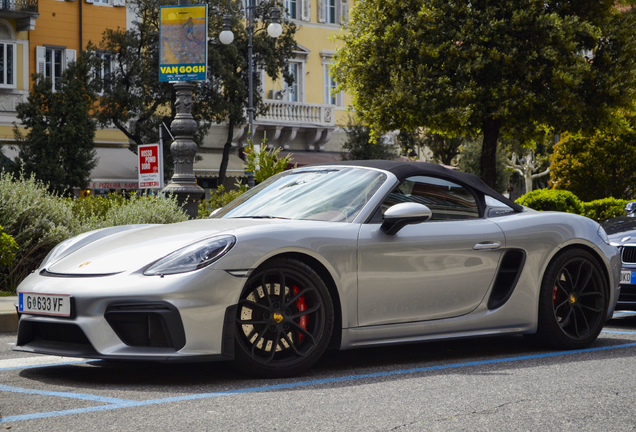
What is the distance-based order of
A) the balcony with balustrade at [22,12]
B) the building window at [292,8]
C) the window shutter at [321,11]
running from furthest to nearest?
the window shutter at [321,11] → the building window at [292,8] → the balcony with balustrade at [22,12]

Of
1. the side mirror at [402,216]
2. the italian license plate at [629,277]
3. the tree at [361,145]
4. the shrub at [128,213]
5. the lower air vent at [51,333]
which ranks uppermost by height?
the tree at [361,145]

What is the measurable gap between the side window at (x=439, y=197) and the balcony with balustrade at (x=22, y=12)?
2778cm

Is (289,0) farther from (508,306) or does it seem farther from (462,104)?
(508,306)

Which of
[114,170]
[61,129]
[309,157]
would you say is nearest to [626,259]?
[61,129]

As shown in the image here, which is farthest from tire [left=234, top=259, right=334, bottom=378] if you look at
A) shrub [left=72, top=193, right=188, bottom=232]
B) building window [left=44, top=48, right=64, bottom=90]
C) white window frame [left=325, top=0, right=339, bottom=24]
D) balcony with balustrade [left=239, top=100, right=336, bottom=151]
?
white window frame [left=325, top=0, right=339, bottom=24]

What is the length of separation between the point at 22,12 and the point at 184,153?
19137mm

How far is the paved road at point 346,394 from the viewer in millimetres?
3992

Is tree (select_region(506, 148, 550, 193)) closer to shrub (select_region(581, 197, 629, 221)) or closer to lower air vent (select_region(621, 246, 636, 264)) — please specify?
shrub (select_region(581, 197, 629, 221))

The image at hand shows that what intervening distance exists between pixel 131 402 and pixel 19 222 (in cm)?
630

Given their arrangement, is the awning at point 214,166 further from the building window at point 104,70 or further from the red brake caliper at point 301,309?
the red brake caliper at point 301,309

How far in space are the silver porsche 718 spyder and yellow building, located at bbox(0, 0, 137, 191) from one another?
2602 cm

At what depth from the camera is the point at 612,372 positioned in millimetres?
5449

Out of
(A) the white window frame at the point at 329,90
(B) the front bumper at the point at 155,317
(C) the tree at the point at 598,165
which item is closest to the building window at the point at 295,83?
(A) the white window frame at the point at 329,90

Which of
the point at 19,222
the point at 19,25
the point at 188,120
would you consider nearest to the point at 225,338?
the point at 19,222
